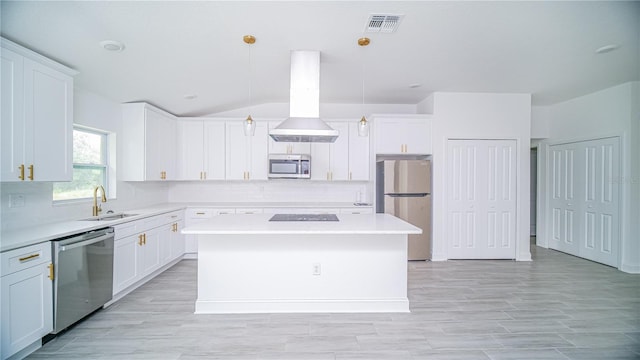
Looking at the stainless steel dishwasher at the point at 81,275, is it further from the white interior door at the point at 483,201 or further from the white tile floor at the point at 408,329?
the white interior door at the point at 483,201

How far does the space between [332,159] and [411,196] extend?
1480 mm

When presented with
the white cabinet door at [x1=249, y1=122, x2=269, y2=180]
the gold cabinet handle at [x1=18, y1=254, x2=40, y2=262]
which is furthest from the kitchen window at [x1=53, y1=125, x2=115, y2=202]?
the white cabinet door at [x1=249, y1=122, x2=269, y2=180]

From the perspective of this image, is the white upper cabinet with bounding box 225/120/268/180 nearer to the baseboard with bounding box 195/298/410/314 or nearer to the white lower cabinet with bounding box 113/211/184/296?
the white lower cabinet with bounding box 113/211/184/296

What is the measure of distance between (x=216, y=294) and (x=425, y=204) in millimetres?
3284

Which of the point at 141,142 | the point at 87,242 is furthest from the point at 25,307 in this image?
the point at 141,142

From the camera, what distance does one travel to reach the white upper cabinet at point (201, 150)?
493 cm

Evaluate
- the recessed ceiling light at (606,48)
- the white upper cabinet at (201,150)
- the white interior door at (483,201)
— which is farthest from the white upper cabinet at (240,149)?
Answer: the recessed ceiling light at (606,48)

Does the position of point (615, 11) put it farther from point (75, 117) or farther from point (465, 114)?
point (75, 117)

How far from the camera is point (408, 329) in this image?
2.51m

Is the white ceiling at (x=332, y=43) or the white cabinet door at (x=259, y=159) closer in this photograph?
the white ceiling at (x=332, y=43)

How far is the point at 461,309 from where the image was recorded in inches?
113

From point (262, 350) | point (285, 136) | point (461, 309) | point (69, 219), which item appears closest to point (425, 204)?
point (461, 309)

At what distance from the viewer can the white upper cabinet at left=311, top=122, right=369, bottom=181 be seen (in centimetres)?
498

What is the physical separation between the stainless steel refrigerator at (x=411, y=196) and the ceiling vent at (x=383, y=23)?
2.18 m
